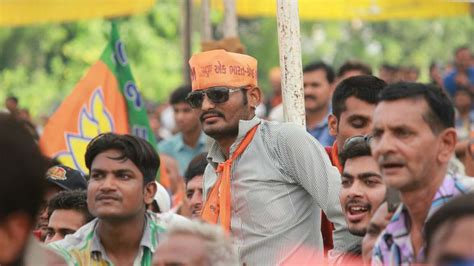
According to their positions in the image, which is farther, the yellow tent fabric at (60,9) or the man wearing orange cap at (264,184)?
the yellow tent fabric at (60,9)

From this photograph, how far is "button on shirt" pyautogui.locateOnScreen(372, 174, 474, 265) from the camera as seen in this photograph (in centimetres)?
562

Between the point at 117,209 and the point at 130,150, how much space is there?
357mm

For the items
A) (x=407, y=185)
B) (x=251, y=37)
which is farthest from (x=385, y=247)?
(x=251, y=37)

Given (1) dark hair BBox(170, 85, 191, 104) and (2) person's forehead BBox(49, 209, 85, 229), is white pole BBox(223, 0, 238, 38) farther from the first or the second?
(2) person's forehead BBox(49, 209, 85, 229)

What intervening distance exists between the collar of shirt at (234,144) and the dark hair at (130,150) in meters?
0.33

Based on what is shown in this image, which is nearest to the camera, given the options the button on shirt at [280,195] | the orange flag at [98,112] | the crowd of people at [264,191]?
the crowd of people at [264,191]

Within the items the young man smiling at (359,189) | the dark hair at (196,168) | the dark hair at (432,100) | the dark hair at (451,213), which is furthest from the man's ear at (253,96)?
the dark hair at (451,213)

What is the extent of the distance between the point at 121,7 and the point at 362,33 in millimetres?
23892

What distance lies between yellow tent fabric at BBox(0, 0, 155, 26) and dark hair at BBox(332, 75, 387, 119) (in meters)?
9.41

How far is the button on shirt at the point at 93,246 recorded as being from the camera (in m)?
7.84

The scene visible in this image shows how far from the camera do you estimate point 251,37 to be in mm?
35219

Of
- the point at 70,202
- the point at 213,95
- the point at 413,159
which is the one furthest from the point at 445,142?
the point at 70,202

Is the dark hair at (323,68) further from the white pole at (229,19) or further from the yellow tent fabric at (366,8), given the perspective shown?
the yellow tent fabric at (366,8)

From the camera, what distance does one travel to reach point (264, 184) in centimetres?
787
